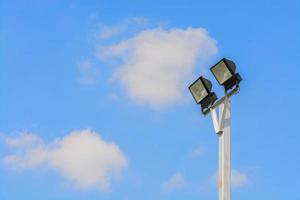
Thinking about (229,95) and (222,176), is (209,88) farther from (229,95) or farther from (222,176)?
(222,176)

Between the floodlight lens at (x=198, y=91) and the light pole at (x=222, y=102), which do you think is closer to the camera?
the light pole at (x=222, y=102)

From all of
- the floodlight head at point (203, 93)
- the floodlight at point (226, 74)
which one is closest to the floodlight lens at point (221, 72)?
the floodlight at point (226, 74)

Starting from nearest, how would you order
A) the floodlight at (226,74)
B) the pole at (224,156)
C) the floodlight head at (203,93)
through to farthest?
the pole at (224,156), the floodlight at (226,74), the floodlight head at (203,93)

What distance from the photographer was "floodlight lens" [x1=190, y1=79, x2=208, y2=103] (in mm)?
11383

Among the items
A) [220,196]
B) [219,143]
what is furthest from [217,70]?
[220,196]

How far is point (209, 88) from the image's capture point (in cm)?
1134

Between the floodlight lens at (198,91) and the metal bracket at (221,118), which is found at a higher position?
the floodlight lens at (198,91)

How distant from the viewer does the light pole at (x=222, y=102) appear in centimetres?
1078

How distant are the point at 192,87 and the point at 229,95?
26.5 inches

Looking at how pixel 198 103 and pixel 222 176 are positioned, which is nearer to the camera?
pixel 222 176

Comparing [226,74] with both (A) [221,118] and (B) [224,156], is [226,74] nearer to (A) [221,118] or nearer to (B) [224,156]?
(A) [221,118]

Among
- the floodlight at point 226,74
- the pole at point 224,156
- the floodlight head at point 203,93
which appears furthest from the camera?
the floodlight head at point 203,93

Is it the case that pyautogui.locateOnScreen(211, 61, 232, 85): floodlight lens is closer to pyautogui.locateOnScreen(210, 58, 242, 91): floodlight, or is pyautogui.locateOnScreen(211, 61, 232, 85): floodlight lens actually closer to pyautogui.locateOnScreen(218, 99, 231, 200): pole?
pyautogui.locateOnScreen(210, 58, 242, 91): floodlight

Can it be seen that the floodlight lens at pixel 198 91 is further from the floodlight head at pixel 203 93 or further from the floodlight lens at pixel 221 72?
the floodlight lens at pixel 221 72
